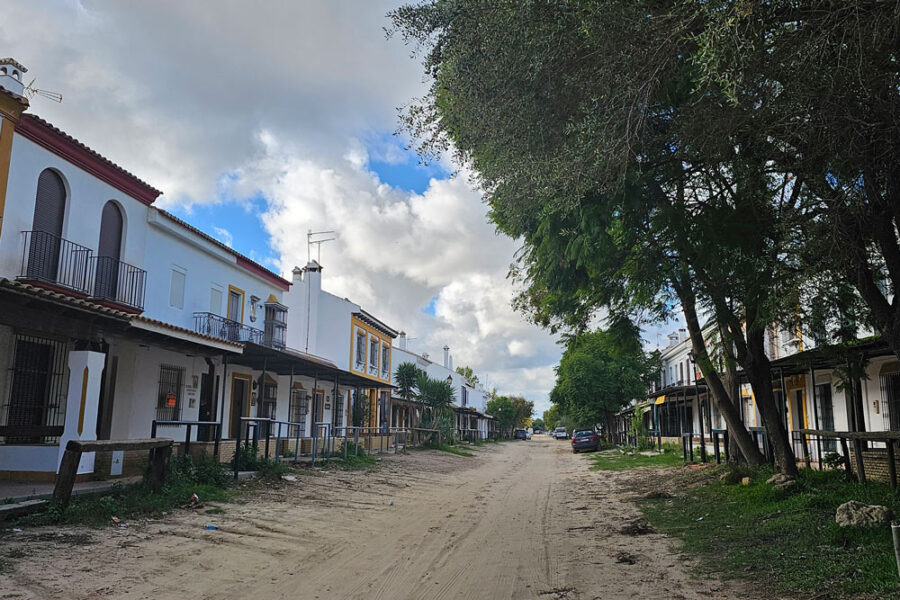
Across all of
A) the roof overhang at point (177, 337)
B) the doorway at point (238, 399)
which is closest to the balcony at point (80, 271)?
the roof overhang at point (177, 337)

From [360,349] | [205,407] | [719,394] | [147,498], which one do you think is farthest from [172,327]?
[360,349]

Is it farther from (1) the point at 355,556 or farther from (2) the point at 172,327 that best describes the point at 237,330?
(1) the point at 355,556

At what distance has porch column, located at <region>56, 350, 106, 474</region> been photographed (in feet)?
33.6

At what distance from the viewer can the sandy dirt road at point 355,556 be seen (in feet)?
21.1

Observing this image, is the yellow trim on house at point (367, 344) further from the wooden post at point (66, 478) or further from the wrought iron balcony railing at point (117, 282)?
the wooden post at point (66, 478)

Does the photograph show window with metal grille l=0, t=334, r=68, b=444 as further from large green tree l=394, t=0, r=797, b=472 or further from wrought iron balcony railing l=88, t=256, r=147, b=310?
large green tree l=394, t=0, r=797, b=472

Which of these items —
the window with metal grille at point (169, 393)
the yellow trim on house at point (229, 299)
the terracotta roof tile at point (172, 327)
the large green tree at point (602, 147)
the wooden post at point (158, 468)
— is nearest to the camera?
the large green tree at point (602, 147)

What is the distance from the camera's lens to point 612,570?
7387 millimetres

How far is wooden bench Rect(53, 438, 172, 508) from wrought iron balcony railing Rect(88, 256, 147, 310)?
5435mm

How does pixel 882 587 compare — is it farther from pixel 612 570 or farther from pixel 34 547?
pixel 34 547

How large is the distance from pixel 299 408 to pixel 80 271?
13527 mm

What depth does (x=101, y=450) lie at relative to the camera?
9570 mm

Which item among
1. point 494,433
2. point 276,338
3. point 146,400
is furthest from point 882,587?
point 494,433

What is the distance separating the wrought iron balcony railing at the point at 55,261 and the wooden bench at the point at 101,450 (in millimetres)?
4691
